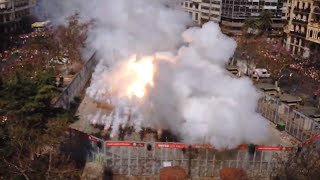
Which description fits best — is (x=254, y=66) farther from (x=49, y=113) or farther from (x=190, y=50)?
(x=49, y=113)

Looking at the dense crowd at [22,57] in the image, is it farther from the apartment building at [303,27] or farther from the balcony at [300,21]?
the balcony at [300,21]

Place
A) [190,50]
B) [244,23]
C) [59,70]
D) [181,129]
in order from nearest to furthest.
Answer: [181,129] → [190,50] → [59,70] → [244,23]

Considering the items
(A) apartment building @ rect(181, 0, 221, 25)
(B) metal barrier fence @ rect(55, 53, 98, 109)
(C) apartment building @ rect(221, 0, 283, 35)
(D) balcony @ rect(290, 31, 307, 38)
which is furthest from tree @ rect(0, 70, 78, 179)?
(A) apartment building @ rect(181, 0, 221, 25)

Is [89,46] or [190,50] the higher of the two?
[190,50]

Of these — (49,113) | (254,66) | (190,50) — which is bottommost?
(254,66)

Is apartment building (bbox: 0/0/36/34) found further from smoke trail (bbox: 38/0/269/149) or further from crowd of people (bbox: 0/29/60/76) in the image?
smoke trail (bbox: 38/0/269/149)

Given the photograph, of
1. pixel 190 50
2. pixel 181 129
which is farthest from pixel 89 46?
pixel 181 129

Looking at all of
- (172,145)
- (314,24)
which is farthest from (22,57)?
(314,24)

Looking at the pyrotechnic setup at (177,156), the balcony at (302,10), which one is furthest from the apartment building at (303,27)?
the pyrotechnic setup at (177,156)
